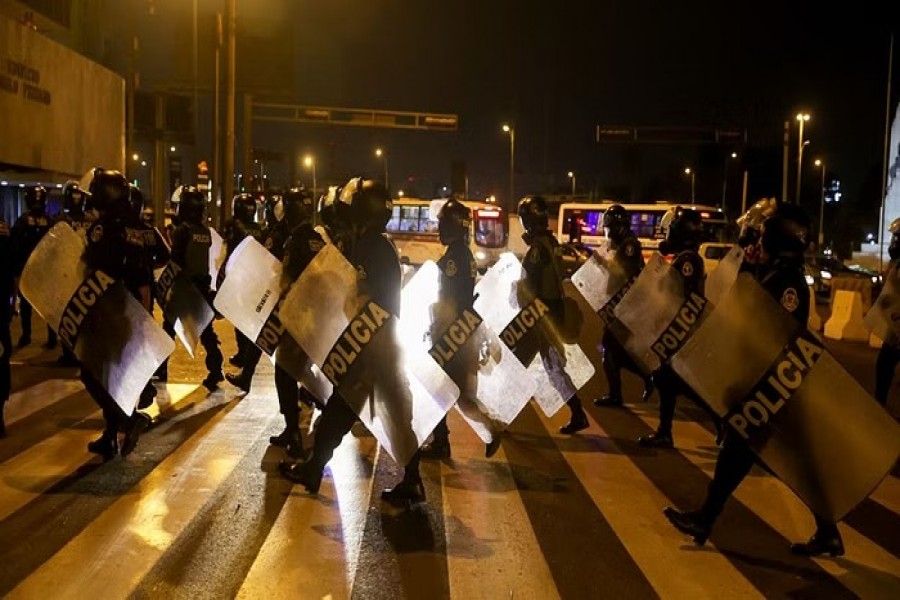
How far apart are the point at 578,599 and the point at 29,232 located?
901 cm

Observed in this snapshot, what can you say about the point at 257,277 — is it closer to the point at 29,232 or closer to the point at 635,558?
the point at 635,558

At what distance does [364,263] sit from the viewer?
18.7 feet

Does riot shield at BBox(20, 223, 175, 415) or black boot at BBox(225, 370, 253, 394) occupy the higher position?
riot shield at BBox(20, 223, 175, 415)

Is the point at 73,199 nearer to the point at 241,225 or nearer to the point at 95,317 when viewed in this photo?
the point at 241,225

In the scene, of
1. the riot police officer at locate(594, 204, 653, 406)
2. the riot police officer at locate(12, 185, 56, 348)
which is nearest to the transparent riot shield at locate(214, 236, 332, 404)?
the riot police officer at locate(594, 204, 653, 406)

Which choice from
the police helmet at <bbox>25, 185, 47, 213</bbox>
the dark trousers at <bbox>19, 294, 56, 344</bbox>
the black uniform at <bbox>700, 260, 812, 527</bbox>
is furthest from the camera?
the dark trousers at <bbox>19, 294, 56, 344</bbox>

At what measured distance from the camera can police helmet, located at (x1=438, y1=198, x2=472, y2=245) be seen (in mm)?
7105

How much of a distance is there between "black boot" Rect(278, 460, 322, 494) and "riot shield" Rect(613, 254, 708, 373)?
135 inches

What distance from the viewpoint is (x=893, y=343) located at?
28.8ft

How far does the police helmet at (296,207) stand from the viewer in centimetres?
781

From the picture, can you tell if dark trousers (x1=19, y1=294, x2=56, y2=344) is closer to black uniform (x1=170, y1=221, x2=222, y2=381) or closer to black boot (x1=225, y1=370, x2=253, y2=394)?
black uniform (x1=170, y1=221, x2=222, y2=381)

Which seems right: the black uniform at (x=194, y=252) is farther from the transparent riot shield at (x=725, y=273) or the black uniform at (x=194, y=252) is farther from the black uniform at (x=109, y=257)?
the transparent riot shield at (x=725, y=273)

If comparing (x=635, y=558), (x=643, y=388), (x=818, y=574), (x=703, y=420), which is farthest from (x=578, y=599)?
(x=643, y=388)

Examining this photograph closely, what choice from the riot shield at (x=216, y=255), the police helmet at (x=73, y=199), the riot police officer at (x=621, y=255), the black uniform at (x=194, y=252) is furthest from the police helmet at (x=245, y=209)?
the riot police officer at (x=621, y=255)
